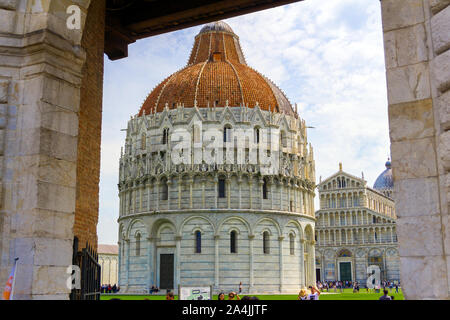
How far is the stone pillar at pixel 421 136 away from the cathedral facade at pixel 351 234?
3247 inches

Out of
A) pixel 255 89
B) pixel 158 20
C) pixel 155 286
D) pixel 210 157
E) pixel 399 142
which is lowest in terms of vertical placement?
pixel 155 286

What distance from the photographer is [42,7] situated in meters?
7.98

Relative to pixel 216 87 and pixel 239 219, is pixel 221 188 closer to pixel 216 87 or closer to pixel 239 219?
A: pixel 239 219

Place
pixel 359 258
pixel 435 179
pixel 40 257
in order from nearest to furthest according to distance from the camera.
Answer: pixel 435 179 < pixel 40 257 < pixel 359 258

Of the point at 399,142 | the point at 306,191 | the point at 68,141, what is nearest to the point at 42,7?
the point at 68,141

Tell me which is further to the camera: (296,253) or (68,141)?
(296,253)

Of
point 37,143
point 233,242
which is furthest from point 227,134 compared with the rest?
point 37,143

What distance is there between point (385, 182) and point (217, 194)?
78.9 meters

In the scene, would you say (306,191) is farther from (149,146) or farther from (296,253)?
(149,146)

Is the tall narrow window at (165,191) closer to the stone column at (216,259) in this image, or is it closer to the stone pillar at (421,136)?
the stone column at (216,259)

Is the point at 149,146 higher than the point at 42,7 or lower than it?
higher

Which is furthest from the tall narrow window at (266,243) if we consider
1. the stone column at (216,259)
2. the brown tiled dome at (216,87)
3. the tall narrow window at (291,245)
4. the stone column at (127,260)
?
A: the stone column at (127,260)

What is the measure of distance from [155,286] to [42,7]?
43871mm

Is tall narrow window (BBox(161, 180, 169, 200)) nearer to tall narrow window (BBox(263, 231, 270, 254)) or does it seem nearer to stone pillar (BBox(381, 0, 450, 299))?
tall narrow window (BBox(263, 231, 270, 254))
